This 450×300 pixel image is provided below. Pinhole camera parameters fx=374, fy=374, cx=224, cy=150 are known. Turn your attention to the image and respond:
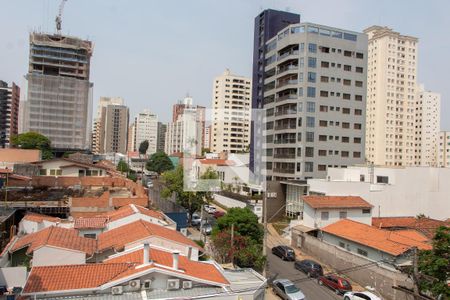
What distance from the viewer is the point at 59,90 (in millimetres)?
63812

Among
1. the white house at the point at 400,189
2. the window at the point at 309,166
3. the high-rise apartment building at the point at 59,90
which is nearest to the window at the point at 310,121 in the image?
the window at the point at 309,166

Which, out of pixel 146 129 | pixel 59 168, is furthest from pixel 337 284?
pixel 146 129

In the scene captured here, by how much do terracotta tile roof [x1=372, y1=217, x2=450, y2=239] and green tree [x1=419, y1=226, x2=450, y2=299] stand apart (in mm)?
10968

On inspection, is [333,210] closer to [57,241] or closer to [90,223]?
[90,223]

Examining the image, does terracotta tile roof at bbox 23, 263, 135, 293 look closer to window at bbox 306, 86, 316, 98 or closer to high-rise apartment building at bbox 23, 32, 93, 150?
window at bbox 306, 86, 316, 98

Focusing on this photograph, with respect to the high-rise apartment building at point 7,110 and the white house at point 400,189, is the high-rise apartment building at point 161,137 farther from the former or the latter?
the white house at point 400,189

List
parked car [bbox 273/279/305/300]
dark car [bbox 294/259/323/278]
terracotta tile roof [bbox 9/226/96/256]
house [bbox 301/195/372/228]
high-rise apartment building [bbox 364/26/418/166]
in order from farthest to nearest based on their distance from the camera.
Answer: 1. high-rise apartment building [bbox 364/26/418/166]
2. house [bbox 301/195/372/228]
3. dark car [bbox 294/259/323/278]
4. parked car [bbox 273/279/305/300]
5. terracotta tile roof [bbox 9/226/96/256]

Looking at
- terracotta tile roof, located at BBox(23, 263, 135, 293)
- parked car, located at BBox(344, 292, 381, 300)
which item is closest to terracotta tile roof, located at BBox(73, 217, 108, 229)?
terracotta tile roof, located at BBox(23, 263, 135, 293)

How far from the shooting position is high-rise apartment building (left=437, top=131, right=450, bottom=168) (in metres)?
78.3

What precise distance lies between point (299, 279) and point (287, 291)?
313 cm

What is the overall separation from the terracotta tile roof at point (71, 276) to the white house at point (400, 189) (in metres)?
19.7

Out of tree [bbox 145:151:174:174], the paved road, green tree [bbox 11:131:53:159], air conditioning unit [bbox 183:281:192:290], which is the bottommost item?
the paved road

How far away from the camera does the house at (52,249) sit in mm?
12875

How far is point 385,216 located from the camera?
27250 millimetres
